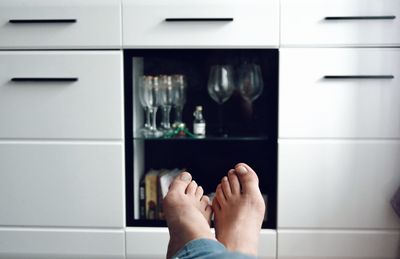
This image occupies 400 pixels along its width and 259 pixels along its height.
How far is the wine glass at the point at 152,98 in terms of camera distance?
60.2 inches

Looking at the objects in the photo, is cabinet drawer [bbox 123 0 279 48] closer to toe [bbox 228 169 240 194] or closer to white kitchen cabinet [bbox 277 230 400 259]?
toe [bbox 228 169 240 194]

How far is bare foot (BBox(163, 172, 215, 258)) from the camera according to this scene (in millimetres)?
1039

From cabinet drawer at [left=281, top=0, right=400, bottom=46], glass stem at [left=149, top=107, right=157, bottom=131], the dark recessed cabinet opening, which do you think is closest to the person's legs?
the dark recessed cabinet opening

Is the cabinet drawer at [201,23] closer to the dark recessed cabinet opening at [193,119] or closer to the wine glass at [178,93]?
the dark recessed cabinet opening at [193,119]

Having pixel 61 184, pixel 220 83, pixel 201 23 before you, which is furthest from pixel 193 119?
pixel 61 184

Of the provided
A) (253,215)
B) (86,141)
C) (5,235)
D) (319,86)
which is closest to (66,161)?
(86,141)

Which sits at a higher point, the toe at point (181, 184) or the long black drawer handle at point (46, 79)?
the long black drawer handle at point (46, 79)

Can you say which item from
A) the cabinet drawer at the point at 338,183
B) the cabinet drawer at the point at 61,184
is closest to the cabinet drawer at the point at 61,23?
the cabinet drawer at the point at 61,184

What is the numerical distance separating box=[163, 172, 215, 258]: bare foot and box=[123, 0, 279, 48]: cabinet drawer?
42cm

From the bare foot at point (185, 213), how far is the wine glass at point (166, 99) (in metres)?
0.31

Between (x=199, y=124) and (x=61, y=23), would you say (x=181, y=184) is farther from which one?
(x=61, y=23)

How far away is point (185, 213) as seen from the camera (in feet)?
3.70

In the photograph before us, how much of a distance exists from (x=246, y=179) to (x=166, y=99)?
0.44 m

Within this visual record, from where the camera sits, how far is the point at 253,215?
3.92ft
